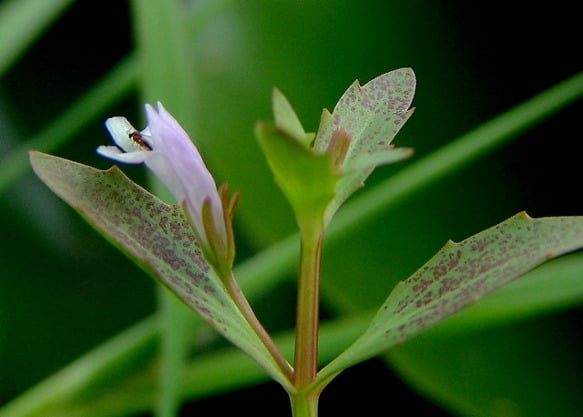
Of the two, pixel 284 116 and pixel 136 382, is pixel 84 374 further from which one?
pixel 284 116

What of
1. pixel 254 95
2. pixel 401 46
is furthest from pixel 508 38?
pixel 254 95

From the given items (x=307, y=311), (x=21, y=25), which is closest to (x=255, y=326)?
(x=307, y=311)

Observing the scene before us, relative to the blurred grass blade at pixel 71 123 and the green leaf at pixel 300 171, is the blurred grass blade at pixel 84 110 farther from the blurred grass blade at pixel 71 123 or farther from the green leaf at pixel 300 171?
the green leaf at pixel 300 171

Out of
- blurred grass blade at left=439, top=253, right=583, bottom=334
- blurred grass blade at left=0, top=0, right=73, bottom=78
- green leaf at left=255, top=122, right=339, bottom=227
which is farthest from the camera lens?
blurred grass blade at left=0, top=0, right=73, bottom=78

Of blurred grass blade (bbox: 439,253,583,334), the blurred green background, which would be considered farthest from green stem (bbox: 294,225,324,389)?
the blurred green background

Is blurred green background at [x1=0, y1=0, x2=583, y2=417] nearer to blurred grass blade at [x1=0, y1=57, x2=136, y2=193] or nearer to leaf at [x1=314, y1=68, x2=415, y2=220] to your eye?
blurred grass blade at [x1=0, y1=57, x2=136, y2=193]
